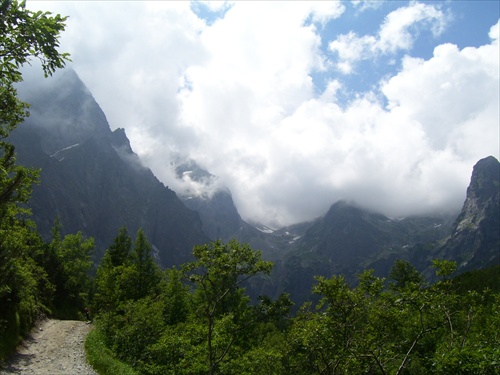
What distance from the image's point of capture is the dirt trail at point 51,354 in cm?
2117

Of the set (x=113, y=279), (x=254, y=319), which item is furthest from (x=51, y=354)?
(x=113, y=279)

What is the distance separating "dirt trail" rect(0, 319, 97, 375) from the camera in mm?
21172

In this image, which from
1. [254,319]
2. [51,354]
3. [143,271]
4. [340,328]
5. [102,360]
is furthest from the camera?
[143,271]

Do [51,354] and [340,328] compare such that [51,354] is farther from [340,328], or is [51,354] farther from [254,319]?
[340,328]

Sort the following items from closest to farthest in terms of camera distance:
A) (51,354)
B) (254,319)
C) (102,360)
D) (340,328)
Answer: (340,328)
(254,319)
(102,360)
(51,354)

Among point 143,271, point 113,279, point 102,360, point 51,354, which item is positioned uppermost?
point 143,271

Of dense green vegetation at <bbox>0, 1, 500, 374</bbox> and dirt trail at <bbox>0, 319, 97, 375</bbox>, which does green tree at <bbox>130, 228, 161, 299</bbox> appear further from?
dense green vegetation at <bbox>0, 1, 500, 374</bbox>

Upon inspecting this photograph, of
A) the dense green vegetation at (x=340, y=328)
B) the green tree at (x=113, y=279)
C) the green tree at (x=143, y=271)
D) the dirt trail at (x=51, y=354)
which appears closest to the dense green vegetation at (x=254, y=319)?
the dense green vegetation at (x=340, y=328)

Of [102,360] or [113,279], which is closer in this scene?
[102,360]

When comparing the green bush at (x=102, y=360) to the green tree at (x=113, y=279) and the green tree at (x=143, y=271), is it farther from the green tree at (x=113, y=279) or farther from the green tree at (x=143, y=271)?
the green tree at (x=143, y=271)

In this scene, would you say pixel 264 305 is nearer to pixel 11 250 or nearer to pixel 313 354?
pixel 313 354

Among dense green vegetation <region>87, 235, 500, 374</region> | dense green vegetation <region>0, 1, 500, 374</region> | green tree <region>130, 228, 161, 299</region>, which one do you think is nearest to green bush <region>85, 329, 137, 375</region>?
dense green vegetation <region>0, 1, 500, 374</region>

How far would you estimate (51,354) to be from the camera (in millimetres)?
25438

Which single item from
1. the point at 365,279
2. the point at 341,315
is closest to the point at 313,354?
the point at 341,315
